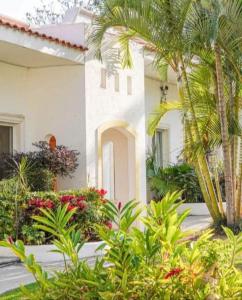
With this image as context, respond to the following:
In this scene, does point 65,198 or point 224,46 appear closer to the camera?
point 65,198

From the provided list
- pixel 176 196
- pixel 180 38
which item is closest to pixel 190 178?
pixel 180 38

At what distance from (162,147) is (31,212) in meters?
9.96

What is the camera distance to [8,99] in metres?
13.3

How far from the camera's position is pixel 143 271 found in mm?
4762

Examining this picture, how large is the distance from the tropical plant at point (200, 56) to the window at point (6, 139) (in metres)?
2.90

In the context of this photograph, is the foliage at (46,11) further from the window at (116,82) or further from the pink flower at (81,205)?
the pink flower at (81,205)

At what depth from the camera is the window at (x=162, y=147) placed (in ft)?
66.2

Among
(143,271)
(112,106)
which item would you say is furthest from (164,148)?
(143,271)

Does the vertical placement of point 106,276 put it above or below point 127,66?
below

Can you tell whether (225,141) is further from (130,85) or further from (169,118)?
(169,118)

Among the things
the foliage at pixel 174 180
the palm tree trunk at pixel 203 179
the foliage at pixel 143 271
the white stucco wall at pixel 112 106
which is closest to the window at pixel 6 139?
the white stucco wall at pixel 112 106

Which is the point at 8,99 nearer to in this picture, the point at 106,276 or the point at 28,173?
the point at 28,173

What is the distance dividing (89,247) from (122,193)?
4073mm

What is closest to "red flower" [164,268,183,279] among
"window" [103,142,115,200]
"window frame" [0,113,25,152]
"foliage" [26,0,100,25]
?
"window frame" [0,113,25,152]
